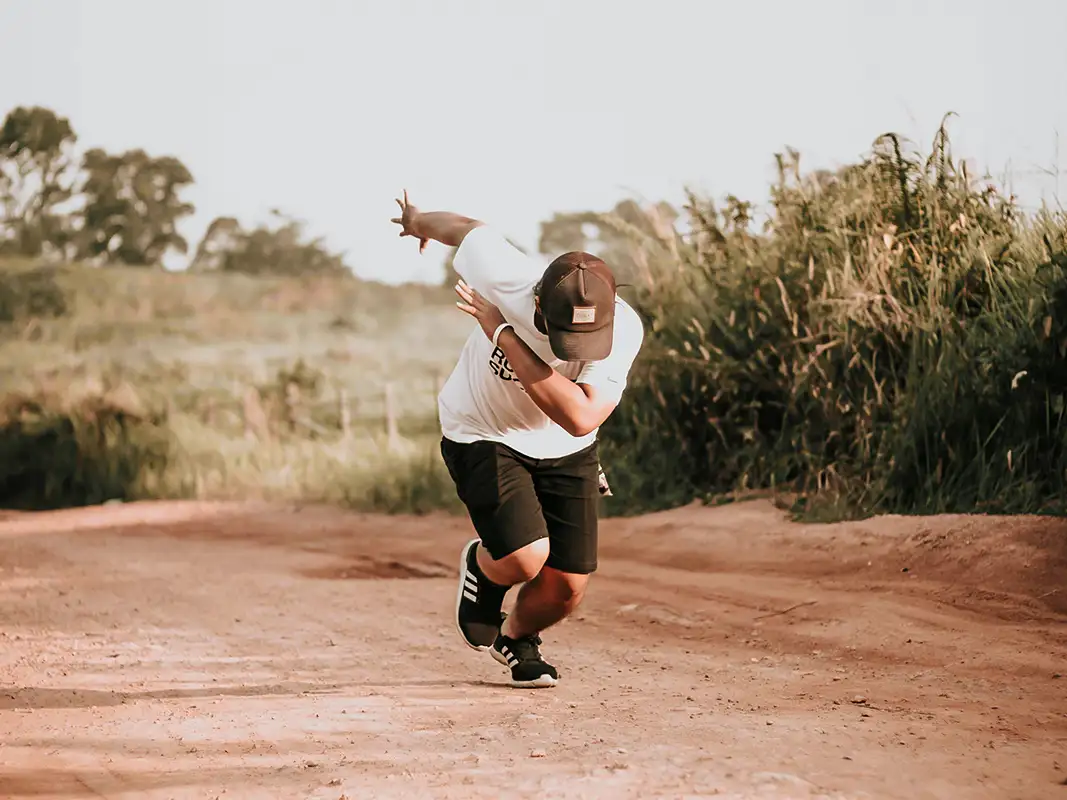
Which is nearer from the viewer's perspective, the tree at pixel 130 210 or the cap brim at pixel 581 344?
the cap brim at pixel 581 344

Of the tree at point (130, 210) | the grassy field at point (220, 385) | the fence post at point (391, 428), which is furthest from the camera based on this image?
the tree at point (130, 210)

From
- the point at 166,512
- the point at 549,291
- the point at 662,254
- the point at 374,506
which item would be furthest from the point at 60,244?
the point at 549,291

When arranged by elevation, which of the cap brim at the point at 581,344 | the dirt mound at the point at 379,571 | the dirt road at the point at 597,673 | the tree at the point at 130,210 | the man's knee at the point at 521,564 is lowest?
the dirt mound at the point at 379,571

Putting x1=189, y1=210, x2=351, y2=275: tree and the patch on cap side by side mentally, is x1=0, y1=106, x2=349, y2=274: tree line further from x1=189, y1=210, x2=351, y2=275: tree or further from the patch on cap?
the patch on cap

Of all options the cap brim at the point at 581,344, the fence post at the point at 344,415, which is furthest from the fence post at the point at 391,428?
the cap brim at the point at 581,344

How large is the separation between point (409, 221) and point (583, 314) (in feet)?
4.17

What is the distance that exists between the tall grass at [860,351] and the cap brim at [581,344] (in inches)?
182

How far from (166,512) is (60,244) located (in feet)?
46.8

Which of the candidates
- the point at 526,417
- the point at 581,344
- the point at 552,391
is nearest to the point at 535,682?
the point at 526,417

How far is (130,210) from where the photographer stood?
31.6 m

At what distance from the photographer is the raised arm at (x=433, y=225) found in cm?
552

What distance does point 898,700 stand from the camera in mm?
5656

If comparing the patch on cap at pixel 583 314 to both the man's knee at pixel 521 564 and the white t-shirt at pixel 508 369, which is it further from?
the man's knee at pixel 521 564

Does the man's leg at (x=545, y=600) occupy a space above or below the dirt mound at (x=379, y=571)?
above
